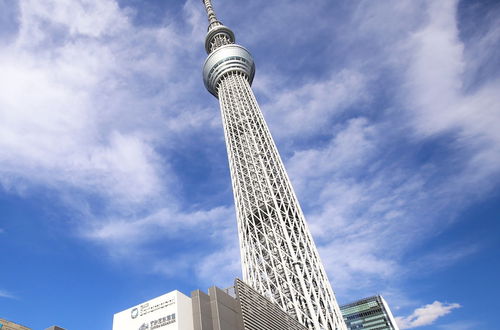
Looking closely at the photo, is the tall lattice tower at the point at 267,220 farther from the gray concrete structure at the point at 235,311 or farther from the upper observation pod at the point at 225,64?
the gray concrete structure at the point at 235,311

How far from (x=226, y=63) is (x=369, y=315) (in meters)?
113

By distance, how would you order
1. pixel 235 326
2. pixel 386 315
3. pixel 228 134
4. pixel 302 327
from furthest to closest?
pixel 386 315
pixel 228 134
pixel 302 327
pixel 235 326

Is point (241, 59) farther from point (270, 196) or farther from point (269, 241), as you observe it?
point (269, 241)

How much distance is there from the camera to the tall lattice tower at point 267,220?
3744 cm

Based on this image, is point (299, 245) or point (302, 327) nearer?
point (302, 327)

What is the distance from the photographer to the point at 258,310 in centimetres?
2505

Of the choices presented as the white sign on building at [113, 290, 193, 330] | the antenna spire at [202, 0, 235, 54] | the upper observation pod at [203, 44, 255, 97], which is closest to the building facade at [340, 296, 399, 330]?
the upper observation pod at [203, 44, 255, 97]

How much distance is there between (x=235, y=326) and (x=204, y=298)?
3.02 metres

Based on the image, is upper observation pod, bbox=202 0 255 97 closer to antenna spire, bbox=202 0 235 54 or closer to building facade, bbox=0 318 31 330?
antenna spire, bbox=202 0 235 54

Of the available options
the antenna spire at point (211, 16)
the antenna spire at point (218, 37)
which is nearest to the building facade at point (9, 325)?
the antenna spire at point (218, 37)

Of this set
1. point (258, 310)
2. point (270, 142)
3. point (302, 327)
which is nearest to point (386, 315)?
point (270, 142)

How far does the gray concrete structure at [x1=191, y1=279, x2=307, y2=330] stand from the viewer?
2020 cm

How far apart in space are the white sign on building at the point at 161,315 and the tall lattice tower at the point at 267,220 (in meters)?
19.6

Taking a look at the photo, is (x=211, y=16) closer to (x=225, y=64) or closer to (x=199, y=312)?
(x=225, y=64)
